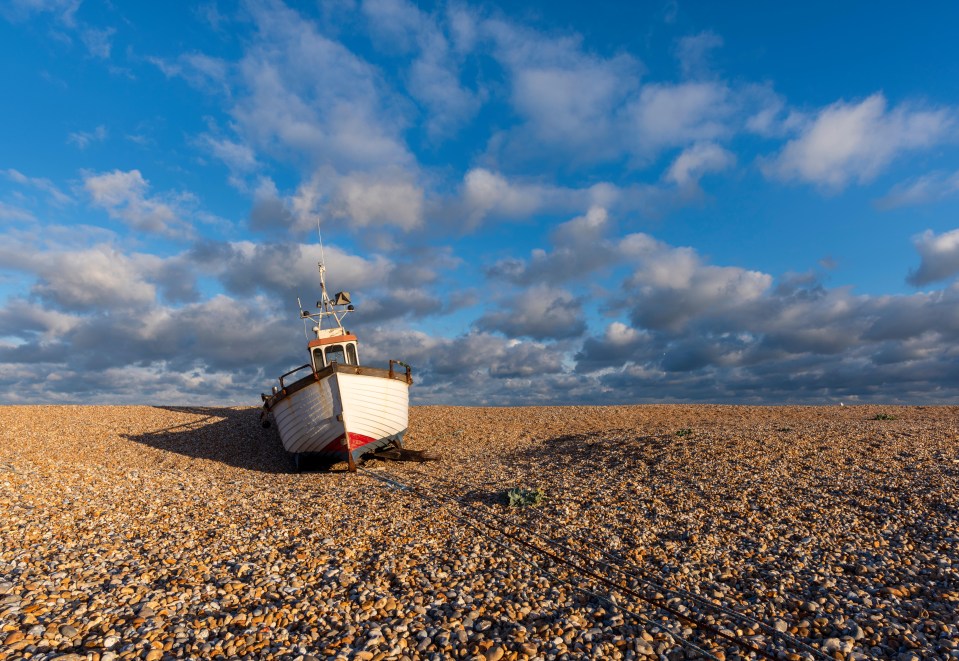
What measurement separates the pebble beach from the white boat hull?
1500 mm

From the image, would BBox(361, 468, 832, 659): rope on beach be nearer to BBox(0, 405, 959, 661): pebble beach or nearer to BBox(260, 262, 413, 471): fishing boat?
BBox(0, 405, 959, 661): pebble beach

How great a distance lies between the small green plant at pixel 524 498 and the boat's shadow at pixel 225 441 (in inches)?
428

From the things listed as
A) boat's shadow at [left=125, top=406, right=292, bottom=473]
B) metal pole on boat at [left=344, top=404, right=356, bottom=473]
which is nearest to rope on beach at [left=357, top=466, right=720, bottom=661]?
metal pole on boat at [left=344, top=404, right=356, bottom=473]

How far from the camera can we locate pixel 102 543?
899cm

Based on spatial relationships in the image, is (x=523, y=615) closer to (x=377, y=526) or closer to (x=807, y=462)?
(x=377, y=526)

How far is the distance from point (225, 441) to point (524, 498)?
17900mm

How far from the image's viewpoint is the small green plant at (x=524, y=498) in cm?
1192

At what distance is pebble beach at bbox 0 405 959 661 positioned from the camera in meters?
6.02

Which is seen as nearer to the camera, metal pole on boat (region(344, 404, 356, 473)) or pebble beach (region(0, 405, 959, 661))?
pebble beach (region(0, 405, 959, 661))

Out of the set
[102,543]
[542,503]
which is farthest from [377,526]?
[102,543]

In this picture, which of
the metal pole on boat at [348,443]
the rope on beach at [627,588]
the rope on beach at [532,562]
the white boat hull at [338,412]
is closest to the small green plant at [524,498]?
the rope on beach at [627,588]

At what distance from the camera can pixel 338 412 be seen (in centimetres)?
1766

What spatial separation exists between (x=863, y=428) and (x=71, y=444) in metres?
31.9

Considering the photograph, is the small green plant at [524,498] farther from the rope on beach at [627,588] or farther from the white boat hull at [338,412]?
the white boat hull at [338,412]
